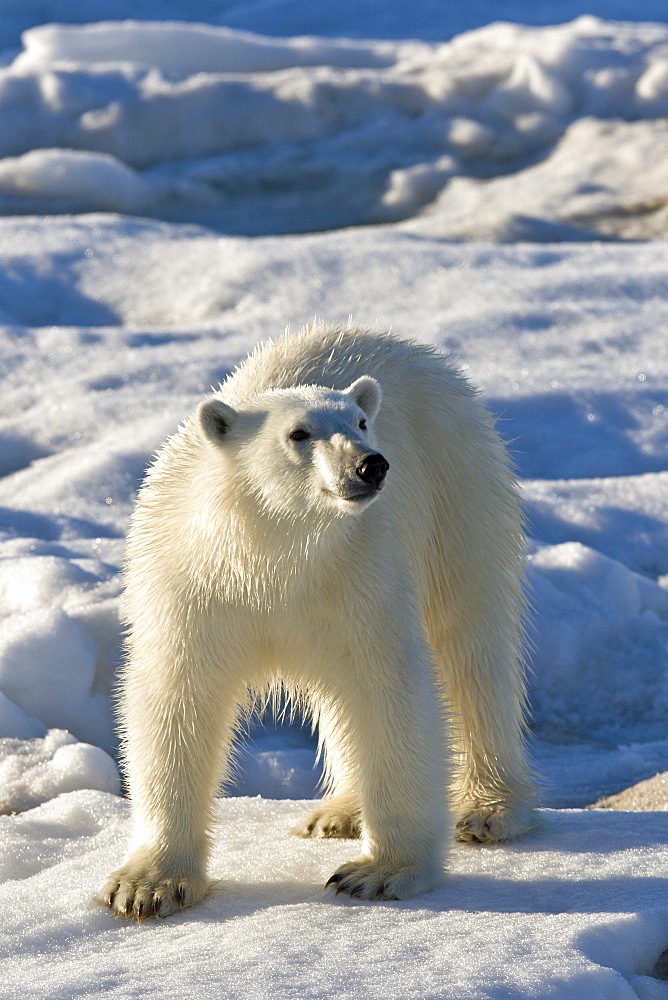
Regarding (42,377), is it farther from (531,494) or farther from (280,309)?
(531,494)

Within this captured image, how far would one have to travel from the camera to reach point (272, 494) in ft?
8.32

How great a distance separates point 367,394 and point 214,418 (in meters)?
0.38

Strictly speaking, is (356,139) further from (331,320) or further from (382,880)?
(382,880)

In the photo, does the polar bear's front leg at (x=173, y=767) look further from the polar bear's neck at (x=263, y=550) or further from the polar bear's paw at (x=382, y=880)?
the polar bear's paw at (x=382, y=880)

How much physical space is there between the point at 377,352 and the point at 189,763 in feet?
4.13

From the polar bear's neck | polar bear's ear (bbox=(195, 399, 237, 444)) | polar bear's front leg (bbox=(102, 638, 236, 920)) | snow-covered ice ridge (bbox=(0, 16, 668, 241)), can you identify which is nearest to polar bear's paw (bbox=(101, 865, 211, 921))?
polar bear's front leg (bbox=(102, 638, 236, 920))

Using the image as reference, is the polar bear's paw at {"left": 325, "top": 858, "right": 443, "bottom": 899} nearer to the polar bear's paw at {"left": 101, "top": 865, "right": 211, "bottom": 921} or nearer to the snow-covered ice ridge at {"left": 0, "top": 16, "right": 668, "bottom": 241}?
the polar bear's paw at {"left": 101, "top": 865, "right": 211, "bottom": 921}

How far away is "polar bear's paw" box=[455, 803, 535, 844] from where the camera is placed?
10.5ft

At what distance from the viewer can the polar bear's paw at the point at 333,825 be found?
10.7 ft

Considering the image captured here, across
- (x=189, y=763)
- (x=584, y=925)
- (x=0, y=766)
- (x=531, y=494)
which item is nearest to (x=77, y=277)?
(x=531, y=494)

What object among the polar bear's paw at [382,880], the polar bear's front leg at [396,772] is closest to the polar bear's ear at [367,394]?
the polar bear's front leg at [396,772]

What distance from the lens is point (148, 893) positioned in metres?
2.73

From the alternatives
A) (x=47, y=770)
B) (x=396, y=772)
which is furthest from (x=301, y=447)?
(x=47, y=770)

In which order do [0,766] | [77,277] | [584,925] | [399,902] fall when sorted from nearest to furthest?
[584,925]
[399,902]
[0,766]
[77,277]
